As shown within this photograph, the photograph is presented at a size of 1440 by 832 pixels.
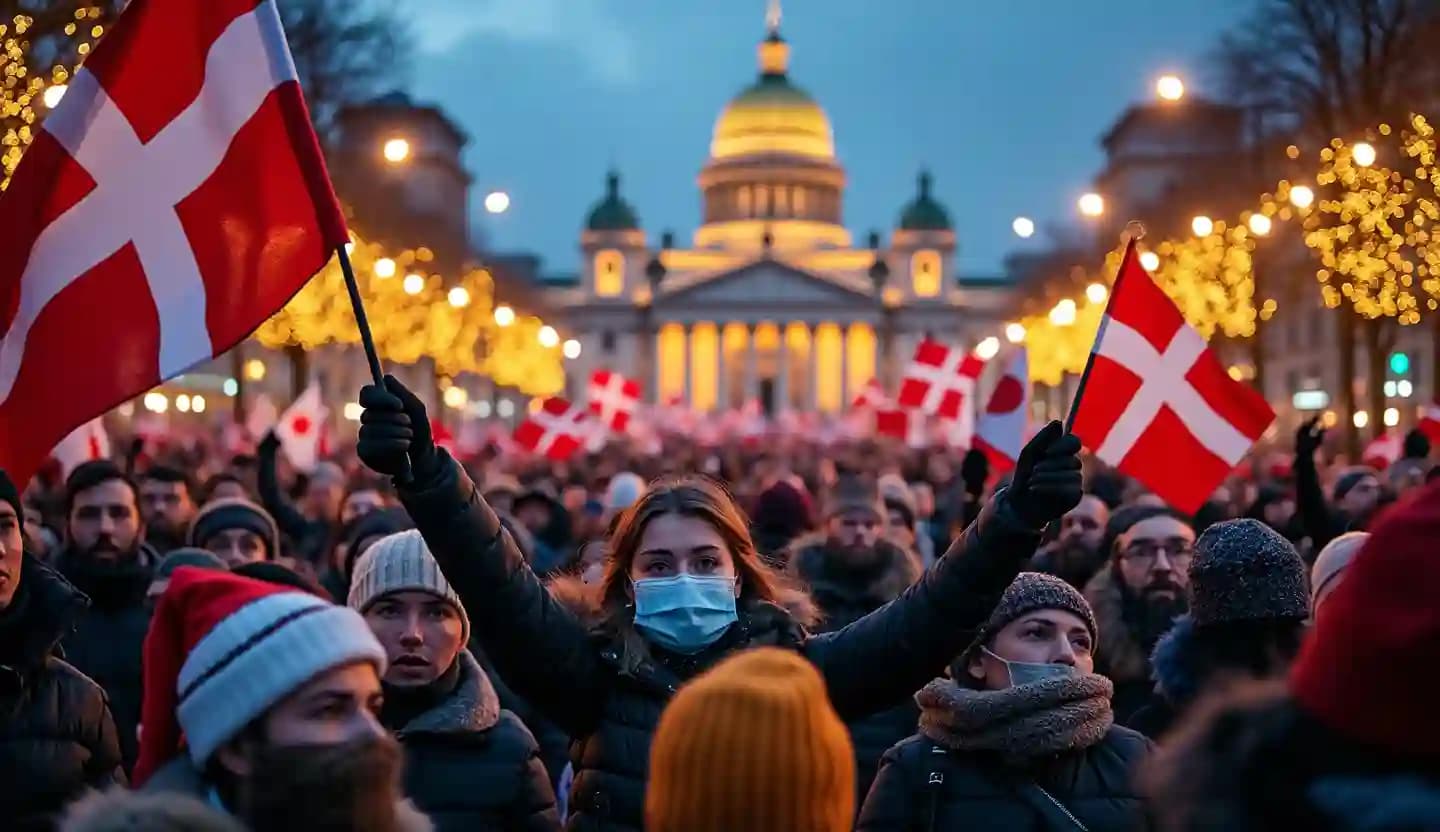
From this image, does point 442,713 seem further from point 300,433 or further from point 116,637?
point 300,433

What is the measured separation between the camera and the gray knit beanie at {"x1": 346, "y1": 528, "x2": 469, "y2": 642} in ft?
16.4

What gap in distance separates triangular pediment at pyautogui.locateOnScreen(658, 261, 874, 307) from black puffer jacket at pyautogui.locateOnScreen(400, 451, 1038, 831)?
111 m

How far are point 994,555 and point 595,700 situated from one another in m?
0.86

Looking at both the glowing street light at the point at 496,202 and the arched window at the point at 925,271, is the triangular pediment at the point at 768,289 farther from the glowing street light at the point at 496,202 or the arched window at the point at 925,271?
the glowing street light at the point at 496,202

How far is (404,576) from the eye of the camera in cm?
499

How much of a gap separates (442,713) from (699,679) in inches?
69.1

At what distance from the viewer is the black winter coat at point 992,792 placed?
13.7ft

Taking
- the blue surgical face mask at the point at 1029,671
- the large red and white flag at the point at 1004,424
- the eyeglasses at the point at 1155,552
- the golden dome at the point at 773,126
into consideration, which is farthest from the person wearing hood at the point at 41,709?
the golden dome at the point at 773,126

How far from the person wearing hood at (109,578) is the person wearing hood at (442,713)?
1926mm

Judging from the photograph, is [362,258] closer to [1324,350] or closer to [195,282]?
[195,282]

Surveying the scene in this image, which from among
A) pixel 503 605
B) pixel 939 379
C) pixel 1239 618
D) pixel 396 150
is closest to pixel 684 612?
pixel 503 605

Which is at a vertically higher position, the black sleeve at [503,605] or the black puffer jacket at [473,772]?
the black sleeve at [503,605]

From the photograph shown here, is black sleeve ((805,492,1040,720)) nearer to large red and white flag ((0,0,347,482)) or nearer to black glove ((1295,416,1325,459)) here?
large red and white flag ((0,0,347,482))

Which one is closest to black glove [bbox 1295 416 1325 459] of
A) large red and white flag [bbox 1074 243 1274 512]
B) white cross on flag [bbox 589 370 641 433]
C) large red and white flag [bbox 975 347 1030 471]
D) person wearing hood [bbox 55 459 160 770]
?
large red and white flag [bbox 975 347 1030 471]
